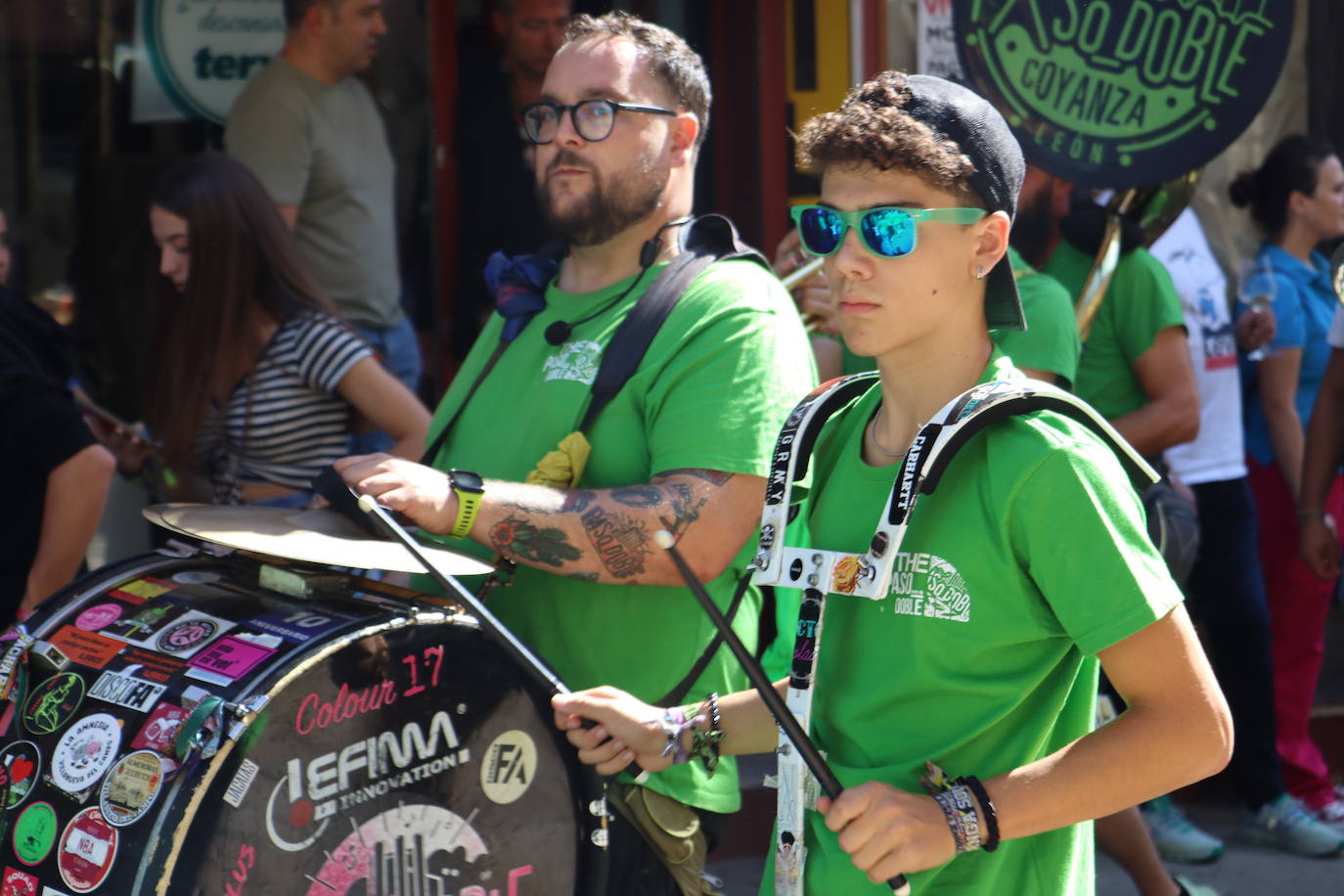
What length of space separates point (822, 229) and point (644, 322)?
798mm

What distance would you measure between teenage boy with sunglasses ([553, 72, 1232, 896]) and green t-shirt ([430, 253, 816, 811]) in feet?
1.92

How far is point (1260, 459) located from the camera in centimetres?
496

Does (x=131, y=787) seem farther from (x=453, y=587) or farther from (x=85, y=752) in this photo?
(x=453, y=587)

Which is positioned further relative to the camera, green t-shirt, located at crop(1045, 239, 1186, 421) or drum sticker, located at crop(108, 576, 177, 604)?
green t-shirt, located at crop(1045, 239, 1186, 421)

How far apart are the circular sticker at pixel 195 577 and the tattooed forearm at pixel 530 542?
46 cm

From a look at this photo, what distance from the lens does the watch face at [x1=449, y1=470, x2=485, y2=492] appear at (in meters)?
2.53

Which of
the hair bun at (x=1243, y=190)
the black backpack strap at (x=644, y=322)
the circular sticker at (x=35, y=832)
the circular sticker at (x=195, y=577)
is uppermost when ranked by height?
the hair bun at (x=1243, y=190)

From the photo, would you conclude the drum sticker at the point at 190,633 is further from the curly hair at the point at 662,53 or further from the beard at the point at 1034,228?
the beard at the point at 1034,228

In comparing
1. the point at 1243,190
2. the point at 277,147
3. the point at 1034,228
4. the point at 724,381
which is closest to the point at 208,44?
the point at 277,147

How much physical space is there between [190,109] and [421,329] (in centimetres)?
107

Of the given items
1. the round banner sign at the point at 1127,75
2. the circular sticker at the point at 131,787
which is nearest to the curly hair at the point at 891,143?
the circular sticker at the point at 131,787

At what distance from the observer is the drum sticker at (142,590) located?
8.34 feet

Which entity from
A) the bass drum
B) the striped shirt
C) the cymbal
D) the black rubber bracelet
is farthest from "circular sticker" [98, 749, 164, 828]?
the striped shirt

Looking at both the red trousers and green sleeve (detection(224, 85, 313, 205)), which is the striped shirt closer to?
green sleeve (detection(224, 85, 313, 205))
